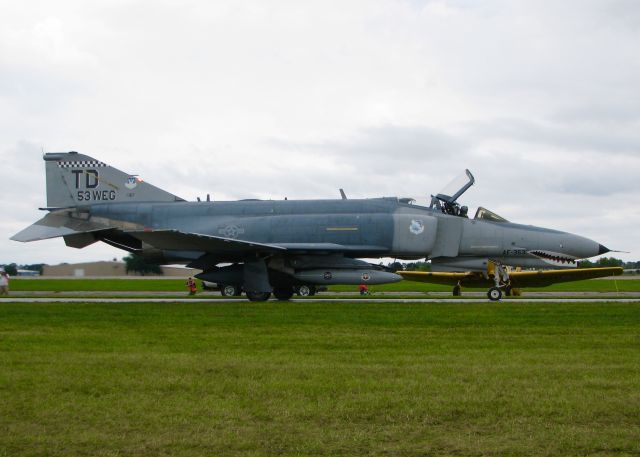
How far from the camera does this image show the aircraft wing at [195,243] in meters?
20.9

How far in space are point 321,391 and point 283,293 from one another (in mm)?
16619

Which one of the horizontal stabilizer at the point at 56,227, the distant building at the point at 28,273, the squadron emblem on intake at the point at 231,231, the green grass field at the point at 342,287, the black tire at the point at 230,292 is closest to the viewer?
the horizontal stabilizer at the point at 56,227

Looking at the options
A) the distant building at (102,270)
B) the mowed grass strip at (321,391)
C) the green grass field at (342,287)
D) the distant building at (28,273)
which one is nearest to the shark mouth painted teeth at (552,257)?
the mowed grass strip at (321,391)

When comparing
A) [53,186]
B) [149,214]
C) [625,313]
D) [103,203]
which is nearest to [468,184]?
[625,313]

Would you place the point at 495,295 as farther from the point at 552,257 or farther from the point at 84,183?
the point at 84,183

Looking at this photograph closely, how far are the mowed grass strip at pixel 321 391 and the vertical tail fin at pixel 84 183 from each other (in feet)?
40.2

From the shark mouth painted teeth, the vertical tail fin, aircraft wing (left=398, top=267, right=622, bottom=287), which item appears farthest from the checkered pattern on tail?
the shark mouth painted teeth

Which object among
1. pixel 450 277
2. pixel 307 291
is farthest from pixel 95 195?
pixel 450 277

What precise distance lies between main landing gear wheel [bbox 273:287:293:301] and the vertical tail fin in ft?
16.3

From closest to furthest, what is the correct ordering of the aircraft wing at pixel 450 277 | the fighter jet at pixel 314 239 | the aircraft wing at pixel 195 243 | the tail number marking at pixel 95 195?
the aircraft wing at pixel 195 243 → the fighter jet at pixel 314 239 → the tail number marking at pixel 95 195 → the aircraft wing at pixel 450 277

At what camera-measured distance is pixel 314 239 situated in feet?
73.2

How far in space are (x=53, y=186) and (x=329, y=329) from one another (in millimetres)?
14932

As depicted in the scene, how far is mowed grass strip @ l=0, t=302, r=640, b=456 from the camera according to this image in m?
5.39

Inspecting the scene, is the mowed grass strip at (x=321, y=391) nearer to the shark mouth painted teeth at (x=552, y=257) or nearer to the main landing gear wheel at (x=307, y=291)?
the shark mouth painted teeth at (x=552, y=257)
